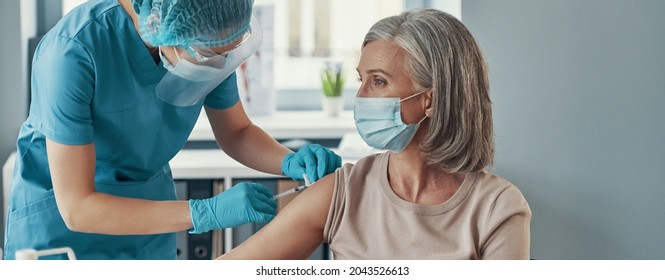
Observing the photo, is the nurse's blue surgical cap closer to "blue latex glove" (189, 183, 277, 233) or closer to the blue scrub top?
the blue scrub top

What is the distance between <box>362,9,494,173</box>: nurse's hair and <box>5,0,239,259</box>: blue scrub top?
0.47m

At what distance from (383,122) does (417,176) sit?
147mm

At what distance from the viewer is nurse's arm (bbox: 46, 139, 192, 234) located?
160cm

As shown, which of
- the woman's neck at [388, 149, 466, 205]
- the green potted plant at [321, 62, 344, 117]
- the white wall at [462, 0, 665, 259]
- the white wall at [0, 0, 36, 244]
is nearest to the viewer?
the woman's neck at [388, 149, 466, 205]

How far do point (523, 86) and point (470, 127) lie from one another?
89cm

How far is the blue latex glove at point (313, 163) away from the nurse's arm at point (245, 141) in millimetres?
108

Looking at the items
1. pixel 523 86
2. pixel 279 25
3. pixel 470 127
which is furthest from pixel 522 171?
pixel 279 25

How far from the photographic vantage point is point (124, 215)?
164cm

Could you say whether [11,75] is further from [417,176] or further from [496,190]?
[496,190]

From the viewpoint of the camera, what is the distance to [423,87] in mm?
1630

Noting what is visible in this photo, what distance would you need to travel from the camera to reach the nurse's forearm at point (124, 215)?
162 cm

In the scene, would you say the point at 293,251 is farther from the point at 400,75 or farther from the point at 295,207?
the point at 400,75

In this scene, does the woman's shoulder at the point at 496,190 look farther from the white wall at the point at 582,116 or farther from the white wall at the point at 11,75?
the white wall at the point at 11,75

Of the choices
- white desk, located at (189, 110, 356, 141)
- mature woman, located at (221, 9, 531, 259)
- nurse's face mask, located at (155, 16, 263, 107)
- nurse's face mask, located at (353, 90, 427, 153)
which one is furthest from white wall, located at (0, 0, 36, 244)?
nurse's face mask, located at (353, 90, 427, 153)
